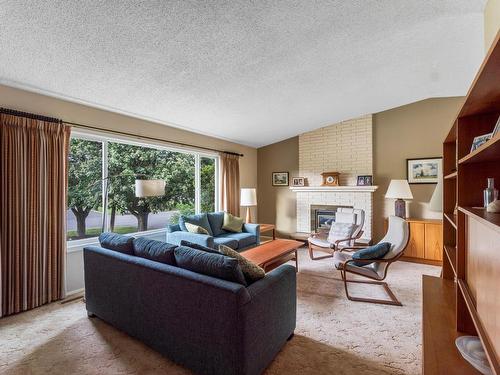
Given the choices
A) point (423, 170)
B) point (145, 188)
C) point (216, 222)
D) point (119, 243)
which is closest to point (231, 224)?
point (216, 222)

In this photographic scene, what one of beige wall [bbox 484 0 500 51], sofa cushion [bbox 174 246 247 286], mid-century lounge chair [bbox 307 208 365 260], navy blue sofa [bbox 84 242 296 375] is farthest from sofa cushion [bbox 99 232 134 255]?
beige wall [bbox 484 0 500 51]

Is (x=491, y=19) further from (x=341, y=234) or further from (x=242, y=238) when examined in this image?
(x=242, y=238)

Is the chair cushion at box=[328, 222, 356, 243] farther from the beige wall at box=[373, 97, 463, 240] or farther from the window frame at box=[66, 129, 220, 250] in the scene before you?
the window frame at box=[66, 129, 220, 250]

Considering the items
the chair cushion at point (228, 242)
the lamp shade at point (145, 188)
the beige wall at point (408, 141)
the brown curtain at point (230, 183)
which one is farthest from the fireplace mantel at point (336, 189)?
the lamp shade at point (145, 188)

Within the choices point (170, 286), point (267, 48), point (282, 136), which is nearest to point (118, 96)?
point (267, 48)

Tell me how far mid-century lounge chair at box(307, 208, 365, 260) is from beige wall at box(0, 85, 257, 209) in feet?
8.92

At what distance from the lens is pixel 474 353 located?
121 cm

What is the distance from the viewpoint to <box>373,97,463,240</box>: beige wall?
4746 millimetres

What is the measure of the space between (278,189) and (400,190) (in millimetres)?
2681

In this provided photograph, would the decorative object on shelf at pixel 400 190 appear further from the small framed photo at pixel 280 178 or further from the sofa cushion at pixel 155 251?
the sofa cushion at pixel 155 251

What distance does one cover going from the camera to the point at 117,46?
7.46ft

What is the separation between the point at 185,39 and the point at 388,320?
10.5ft

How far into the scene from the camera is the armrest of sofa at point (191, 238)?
376 centimetres

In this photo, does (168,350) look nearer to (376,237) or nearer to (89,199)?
(89,199)
